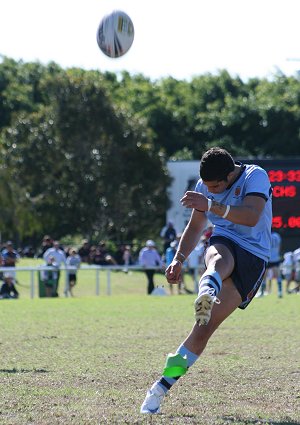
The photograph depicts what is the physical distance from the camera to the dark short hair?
25.2ft

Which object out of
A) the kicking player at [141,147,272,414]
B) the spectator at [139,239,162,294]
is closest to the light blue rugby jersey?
the kicking player at [141,147,272,414]

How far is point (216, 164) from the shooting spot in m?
7.68

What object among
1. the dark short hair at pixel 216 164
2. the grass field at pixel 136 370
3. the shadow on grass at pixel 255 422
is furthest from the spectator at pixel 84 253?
the shadow on grass at pixel 255 422

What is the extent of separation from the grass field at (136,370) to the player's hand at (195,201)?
59.8 inches

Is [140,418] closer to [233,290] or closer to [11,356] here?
[233,290]

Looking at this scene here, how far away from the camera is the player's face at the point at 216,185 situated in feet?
25.6

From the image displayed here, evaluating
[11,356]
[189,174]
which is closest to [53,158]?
[189,174]

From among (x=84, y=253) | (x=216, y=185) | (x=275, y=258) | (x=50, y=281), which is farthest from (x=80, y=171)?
(x=216, y=185)

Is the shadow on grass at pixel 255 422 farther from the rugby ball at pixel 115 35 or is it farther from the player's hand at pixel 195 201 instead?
the rugby ball at pixel 115 35

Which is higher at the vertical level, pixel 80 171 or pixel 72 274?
pixel 80 171

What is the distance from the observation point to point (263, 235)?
26.8 ft

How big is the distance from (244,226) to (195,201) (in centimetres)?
63

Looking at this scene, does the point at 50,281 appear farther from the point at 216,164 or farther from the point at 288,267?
the point at 216,164

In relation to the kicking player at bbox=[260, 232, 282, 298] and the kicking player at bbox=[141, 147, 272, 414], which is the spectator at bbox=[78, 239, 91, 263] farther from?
the kicking player at bbox=[141, 147, 272, 414]
